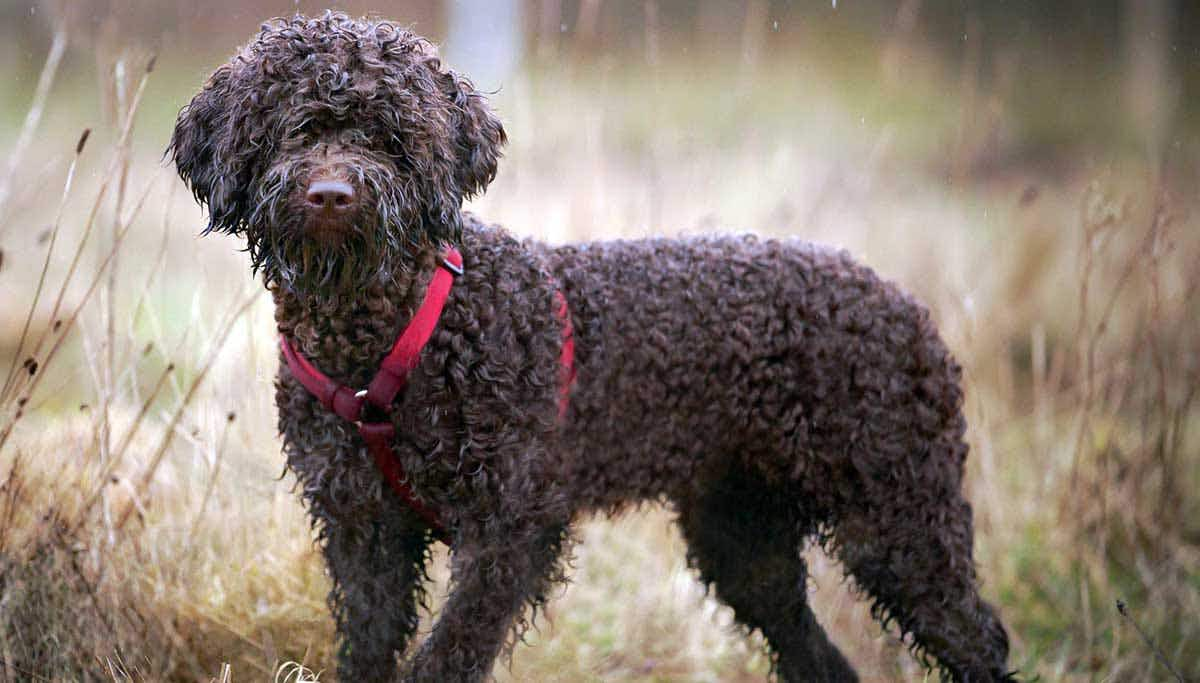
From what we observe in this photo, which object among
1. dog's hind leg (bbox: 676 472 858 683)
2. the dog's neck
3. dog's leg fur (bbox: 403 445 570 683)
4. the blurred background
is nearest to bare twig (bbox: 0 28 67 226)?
the blurred background

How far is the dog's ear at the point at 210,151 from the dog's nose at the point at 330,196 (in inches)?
10.9

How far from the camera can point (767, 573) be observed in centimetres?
340

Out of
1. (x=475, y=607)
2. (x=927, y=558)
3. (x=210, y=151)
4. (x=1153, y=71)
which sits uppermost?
(x=1153, y=71)

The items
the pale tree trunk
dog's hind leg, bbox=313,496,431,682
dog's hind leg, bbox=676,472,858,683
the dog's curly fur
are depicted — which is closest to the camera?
the dog's curly fur

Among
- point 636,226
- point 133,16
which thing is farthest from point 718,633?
point 133,16

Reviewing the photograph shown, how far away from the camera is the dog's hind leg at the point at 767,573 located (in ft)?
11.0

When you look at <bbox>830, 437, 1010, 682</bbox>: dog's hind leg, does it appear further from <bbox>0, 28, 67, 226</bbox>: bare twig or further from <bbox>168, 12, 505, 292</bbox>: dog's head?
<bbox>0, 28, 67, 226</bbox>: bare twig

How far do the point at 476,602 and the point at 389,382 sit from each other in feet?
1.83

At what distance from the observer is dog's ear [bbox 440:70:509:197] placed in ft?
8.27

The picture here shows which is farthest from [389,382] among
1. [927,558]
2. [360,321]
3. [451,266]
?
[927,558]

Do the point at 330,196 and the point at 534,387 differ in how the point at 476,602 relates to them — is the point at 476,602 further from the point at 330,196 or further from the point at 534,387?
the point at 330,196

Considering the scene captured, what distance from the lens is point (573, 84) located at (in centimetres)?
583

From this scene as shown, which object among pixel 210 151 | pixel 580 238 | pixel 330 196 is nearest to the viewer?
pixel 330 196

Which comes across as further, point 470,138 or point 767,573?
point 767,573
